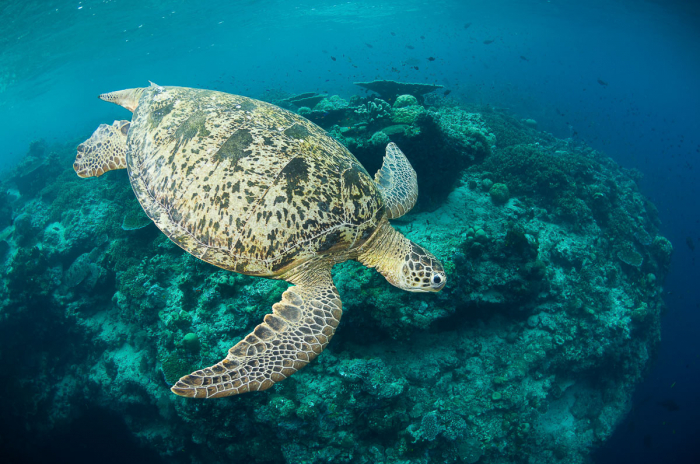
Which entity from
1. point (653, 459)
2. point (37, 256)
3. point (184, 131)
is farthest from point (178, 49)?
point (653, 459)

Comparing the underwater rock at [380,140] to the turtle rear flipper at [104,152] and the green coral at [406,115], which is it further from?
the turtle rear flipper at [104,152]

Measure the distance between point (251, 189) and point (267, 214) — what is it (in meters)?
0.29

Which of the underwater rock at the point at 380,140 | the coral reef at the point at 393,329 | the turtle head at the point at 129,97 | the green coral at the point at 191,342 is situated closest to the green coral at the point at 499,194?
the coral reef at the point at 393,329

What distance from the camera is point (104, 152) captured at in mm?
4234

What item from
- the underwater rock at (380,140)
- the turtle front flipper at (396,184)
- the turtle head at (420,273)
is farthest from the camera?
the underwater rock at (380,140)

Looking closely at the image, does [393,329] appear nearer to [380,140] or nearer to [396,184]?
[396,184]

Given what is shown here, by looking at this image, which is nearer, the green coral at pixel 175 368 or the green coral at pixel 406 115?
the green coral at pixel 175 368

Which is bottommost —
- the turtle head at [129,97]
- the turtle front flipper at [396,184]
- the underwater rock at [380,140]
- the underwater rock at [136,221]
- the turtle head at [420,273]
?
the underwater rock at [136,221]

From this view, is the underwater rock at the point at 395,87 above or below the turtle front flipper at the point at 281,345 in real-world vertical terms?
above

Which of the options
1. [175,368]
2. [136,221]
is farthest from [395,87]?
[175,368]

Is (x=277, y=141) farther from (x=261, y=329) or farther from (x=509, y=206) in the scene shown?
(x=509, y=206)

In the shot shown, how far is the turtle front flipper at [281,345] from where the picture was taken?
240cm

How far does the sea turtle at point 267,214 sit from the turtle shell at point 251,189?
1 cm

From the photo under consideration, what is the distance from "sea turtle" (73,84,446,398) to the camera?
2.69 metres
